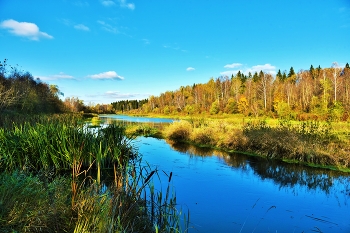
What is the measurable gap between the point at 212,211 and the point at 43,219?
3.95 m

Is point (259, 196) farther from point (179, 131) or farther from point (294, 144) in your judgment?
point (179, 131)

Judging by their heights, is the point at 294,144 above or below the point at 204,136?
above

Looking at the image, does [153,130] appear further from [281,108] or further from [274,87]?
[274,87]

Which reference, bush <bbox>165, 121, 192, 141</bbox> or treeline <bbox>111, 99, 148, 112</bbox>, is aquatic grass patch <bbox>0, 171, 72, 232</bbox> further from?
treeline <bbox>111, 99, 148, 112</bbox>

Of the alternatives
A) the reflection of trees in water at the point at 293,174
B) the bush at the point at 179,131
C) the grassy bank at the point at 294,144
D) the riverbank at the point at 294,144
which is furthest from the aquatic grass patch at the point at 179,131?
the reflection of trees in water at the point at 293,174

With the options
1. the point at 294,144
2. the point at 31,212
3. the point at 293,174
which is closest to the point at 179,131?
the point at 294,144

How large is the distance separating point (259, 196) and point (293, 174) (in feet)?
9.90

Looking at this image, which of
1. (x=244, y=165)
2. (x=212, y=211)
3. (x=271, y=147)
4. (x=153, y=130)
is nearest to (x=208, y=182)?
(x=212, y=211)

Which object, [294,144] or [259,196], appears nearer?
[259,196]

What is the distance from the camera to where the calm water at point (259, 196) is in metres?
5.34

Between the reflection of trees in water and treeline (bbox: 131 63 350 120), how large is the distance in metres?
16.9

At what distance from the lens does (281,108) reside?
3847cm

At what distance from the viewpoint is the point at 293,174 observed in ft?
30.3

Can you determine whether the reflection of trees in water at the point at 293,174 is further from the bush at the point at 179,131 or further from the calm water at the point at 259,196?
the bush at the point at 179,131
